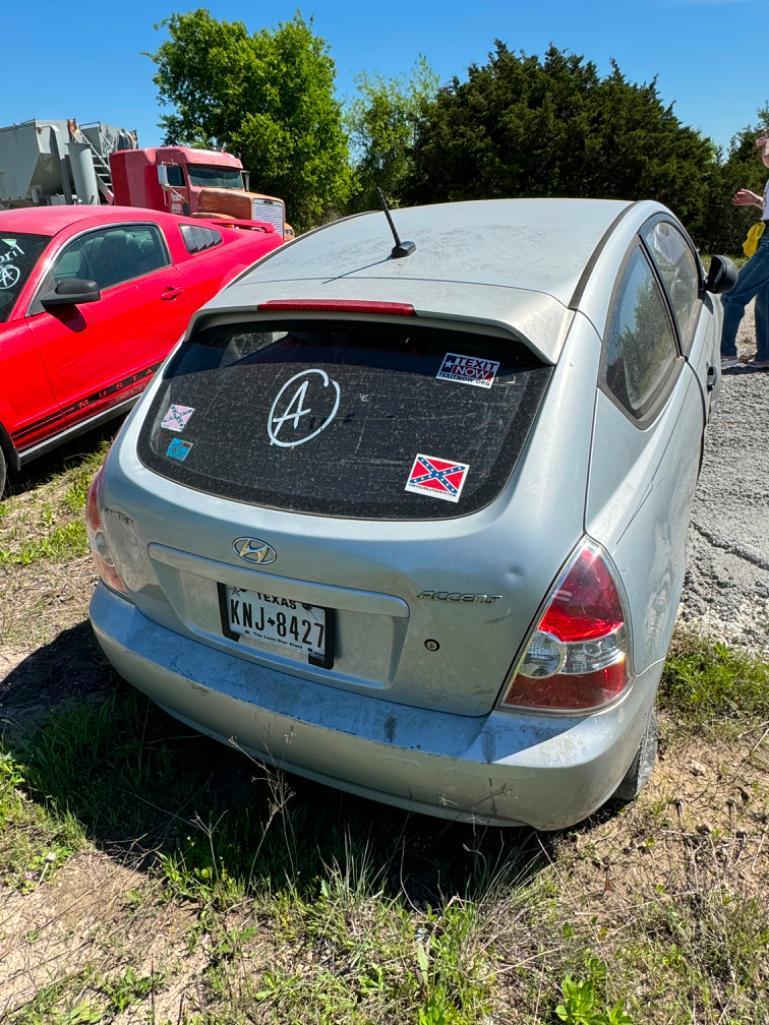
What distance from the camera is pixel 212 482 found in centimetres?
214

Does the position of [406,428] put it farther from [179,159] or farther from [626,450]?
[179,159]

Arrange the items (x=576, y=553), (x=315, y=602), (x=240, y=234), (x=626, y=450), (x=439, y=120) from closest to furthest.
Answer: (x=576, y=553) < (x=315, y=602) < (x=626, y=450) < (x=240, y=234) < (x=439, y=120)

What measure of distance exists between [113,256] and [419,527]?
4831mm

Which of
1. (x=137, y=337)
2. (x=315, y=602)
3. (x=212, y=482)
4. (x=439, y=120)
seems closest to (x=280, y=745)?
(x=315, y=602)

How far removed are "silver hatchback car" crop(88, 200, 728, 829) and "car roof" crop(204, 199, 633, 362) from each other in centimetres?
1

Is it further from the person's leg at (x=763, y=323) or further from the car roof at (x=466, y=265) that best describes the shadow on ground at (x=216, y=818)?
the person's leg at (x=763, y=323)

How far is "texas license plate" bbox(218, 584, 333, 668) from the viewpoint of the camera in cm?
196

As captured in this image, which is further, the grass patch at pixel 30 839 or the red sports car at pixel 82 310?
the red sports car at pixel 82 310

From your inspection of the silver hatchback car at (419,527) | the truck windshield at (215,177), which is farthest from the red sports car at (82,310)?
the truck windshield at (215,177)

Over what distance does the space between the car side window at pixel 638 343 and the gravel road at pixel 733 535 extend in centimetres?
115

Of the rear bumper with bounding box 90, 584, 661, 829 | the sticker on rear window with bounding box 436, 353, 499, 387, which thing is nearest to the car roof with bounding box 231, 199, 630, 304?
the sticker on rear window with bounding box 436, 353, 499, 387

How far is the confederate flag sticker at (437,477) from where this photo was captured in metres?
1.85

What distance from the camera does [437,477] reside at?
1872 mm

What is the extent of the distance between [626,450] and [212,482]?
1189 millimetres
